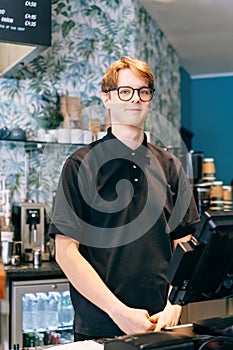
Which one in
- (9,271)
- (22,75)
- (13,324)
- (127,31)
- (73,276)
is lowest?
(13,324)

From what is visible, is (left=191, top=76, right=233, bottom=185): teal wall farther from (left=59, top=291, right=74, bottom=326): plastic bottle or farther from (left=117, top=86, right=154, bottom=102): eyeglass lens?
(left=117, top=86, right=154, bottom=102): eyeglass lens

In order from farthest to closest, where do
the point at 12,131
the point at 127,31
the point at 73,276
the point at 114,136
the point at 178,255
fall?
the point at 127,31 < the point at 12,131 < the point at 114,136 < the point at 73,276 < the point at 178,255

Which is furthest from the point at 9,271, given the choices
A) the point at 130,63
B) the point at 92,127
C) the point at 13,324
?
the point at 130,63

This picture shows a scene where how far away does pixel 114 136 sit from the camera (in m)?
1.94

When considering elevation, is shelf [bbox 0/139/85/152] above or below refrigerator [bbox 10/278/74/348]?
above

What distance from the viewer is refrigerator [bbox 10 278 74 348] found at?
323 centimetres

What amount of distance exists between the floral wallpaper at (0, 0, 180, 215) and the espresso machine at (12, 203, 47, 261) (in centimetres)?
30

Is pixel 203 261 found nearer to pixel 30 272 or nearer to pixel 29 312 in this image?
pixel 30 272

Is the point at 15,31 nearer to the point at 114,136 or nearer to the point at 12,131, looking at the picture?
the point at 12,131

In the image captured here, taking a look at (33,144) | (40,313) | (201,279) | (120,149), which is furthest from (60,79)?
(201,279)

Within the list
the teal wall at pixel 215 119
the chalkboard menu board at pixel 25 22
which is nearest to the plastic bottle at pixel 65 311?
the chalkboard menu board at pixel 25 22

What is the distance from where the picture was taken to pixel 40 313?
3.42 metres

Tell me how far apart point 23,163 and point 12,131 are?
245 millimetres

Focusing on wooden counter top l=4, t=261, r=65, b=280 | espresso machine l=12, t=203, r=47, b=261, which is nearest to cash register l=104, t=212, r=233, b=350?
wooden counter top l=4, t=261, r=65, b=280
